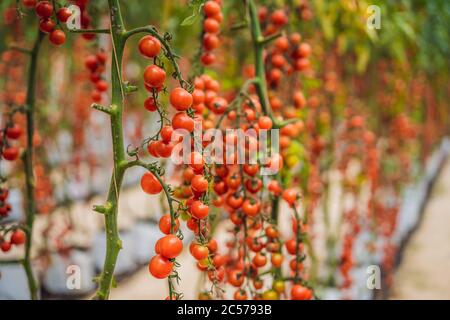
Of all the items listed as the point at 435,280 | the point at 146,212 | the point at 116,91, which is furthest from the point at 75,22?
the point at 146,212

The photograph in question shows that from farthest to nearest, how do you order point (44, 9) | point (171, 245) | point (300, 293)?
1. point (300, 293)
2. point (44, 9)
3. point (171, 245)

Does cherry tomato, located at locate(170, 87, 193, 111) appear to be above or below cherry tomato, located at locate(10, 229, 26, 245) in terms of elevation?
above

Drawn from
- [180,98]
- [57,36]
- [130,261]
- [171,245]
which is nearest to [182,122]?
[180,98]

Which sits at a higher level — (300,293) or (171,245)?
(171,245)

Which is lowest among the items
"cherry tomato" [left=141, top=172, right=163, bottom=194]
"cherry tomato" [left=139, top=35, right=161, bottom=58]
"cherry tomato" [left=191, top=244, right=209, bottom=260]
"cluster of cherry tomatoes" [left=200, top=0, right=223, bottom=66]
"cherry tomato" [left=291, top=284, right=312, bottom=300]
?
"cherry tomato" [left=291, top=284, right=312, bottom=300]

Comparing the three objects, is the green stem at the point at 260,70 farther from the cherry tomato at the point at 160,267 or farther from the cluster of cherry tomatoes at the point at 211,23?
the cherry tomato at the point at 160,267

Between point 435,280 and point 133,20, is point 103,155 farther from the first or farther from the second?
point 435,280

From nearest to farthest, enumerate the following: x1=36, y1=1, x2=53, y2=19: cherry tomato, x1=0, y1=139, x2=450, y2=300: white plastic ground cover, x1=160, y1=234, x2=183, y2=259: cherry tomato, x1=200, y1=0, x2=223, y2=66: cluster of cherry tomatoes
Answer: x1=160, y1=234, x2=183, y2=259: cherry tomato
x1=36, y1=1, x2=53, y2=19: cherry tomato
x1=200, y1=0, x2=223, y2=66: cluster of cherry tomatoes
x1=0, y1=139, x2=450, y2=300: white plastic ground cover

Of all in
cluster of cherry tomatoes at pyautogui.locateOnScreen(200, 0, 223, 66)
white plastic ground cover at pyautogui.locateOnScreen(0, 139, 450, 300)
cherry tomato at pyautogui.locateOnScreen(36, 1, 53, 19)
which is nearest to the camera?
cherry tomato at pyautogui.locateOnScreen(36, 1, 53, 19)

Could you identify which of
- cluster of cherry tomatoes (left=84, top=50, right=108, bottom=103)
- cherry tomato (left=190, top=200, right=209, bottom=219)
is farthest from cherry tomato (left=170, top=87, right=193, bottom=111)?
cluster of cherry tomatoes (left=84, top=50, right=108, bottom=103)

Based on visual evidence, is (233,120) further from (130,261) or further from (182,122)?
(130,261)

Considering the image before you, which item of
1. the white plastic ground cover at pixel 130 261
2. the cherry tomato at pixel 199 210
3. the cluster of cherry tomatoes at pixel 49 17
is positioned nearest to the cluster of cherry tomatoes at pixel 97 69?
the cluster of cherry tomatoes at pixel 49 17

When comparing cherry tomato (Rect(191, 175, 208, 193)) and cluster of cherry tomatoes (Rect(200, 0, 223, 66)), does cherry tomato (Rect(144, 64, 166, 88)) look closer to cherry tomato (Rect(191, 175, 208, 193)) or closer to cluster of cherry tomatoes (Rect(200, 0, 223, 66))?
cherry tomato (Rect(191, 175, 208, 193))

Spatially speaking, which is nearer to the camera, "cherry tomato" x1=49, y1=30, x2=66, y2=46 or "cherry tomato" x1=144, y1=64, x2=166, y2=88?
"cherry tomato" x1=144, y1=64, x2=166, y2=88
